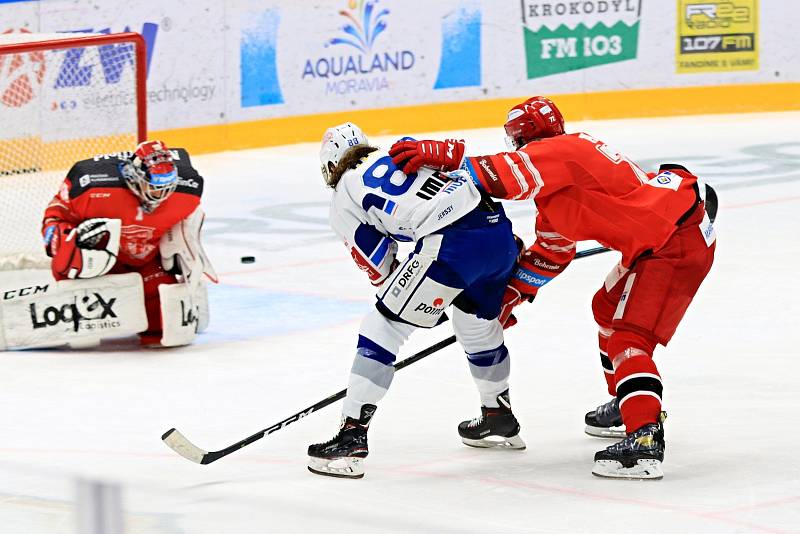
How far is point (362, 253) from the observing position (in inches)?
159

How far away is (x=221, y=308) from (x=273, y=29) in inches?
204

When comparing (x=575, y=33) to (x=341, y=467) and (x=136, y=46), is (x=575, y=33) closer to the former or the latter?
(x=136, y=46)

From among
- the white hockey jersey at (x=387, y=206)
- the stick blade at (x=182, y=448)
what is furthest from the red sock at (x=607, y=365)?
the stick blade at (x=182, y=448)

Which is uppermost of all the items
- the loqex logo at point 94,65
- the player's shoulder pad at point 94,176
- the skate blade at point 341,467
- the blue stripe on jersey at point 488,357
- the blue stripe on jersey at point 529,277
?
the loqex logo at point 94,65

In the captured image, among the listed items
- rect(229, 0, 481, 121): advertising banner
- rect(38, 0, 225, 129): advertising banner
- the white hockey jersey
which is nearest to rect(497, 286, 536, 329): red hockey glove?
the white hockey jersey

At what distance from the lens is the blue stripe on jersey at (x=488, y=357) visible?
166 inches

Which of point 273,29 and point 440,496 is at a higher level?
point 273,29

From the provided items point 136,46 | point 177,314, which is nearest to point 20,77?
point 136,46

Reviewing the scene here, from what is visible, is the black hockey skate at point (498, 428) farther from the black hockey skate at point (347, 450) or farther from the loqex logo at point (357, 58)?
the loqex logo at point (357, 58)

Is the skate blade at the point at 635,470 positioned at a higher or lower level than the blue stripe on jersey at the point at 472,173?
lower

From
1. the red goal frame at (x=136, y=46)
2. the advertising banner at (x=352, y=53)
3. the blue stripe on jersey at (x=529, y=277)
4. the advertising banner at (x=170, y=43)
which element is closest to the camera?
the blue stripe on jersey at (x=529, y=277)

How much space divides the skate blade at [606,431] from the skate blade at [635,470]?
482 mm

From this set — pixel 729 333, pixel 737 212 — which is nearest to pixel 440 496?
pixel 729 333

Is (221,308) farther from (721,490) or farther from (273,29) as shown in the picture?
(273,29)
